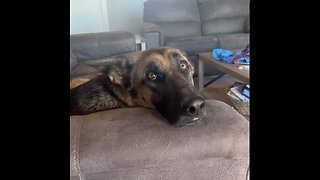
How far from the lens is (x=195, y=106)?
842 millimetres

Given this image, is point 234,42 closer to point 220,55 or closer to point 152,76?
point 220,55

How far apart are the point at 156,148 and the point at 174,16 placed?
3.49m

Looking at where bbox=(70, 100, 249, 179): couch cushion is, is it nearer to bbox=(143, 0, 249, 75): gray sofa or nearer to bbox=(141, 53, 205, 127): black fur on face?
bbox=(141, 53, 205, 127): black fur on face

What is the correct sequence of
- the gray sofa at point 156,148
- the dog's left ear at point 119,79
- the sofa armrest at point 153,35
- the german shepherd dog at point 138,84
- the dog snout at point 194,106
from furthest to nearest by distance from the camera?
the sofa armrest at point 153,35
the dog's left ear at point 119,79
the german shepherd dog at point 138,84
the dog snout at point 194,106
the gray sofa at point 156,148

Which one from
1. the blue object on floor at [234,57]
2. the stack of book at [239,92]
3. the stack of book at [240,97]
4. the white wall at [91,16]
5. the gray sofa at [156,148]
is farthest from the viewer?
the white wall at [91,16]

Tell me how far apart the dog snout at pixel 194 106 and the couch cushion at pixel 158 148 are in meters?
0.05

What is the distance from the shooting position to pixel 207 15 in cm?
411

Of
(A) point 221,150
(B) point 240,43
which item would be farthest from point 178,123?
(B) point 240,43

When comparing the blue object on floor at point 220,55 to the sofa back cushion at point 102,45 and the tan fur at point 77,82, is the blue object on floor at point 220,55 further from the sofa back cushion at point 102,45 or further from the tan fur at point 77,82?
the tan fur at point 77,82

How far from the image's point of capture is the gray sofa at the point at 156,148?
26.5 inches

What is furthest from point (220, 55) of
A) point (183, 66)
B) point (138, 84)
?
point (138, 84)

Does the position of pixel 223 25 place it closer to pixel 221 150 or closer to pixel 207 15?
pixel 207 15

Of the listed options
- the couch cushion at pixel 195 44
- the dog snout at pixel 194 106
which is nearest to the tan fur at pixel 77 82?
the dog snout at pixel 194 106
